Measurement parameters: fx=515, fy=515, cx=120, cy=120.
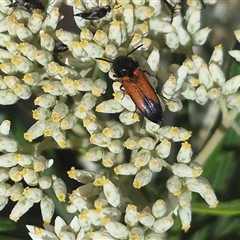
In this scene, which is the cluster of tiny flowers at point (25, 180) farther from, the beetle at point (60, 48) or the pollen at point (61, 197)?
the beetle at point (60, 48)

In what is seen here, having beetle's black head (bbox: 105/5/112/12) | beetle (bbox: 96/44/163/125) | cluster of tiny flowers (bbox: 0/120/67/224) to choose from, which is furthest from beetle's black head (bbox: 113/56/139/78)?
cluster of tiny flowers (bbox: 0/120/67/224)

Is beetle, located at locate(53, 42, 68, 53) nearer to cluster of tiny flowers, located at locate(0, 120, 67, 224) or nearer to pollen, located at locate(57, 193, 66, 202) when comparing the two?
cluster of tiny flowers, located at locate(0, 120, 67, 224)

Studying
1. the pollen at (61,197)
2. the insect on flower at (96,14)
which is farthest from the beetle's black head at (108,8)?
the pollen at (61,197)

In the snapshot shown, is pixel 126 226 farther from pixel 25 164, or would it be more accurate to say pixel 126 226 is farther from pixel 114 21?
pixel 114 21

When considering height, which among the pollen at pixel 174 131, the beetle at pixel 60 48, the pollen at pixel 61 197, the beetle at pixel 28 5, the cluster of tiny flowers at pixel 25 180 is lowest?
the pollen at pixel 174 131

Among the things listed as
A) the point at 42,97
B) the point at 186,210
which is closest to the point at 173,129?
the point at 186,210

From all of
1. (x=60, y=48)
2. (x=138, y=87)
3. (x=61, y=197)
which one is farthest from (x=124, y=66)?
(x=61, y=197)

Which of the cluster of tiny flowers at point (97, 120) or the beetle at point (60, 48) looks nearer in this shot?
the cluster of tiny flowers at point (97, 120)
